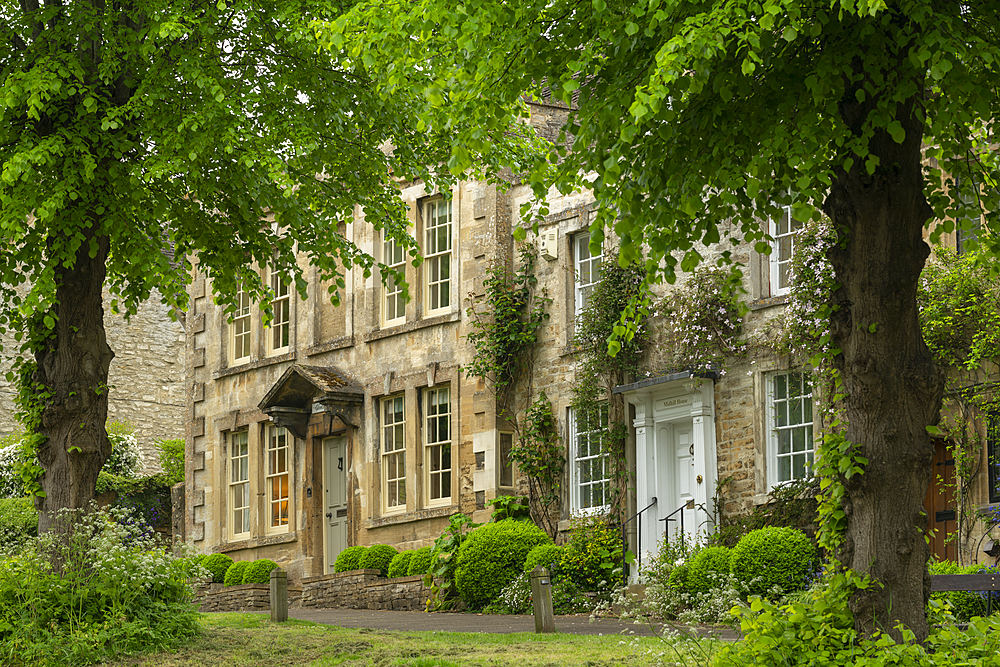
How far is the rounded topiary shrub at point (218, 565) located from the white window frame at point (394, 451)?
406cm

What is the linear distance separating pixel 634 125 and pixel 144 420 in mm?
28904

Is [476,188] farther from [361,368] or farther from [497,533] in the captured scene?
[497,533]

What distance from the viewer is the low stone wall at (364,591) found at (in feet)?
68.7

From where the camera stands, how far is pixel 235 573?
2508 centimetres

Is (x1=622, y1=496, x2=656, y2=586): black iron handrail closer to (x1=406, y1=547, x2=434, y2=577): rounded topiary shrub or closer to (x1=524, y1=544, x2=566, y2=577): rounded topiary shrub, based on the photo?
(x1=524, y1=544, x2=566, y2=577): rounded topiary shrub

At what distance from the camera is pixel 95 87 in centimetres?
1280

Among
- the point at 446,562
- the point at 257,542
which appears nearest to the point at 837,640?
the point at 446,562

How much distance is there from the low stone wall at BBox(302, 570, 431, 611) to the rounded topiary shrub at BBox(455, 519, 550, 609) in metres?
1.01

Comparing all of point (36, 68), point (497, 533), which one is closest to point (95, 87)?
point (36, 68)

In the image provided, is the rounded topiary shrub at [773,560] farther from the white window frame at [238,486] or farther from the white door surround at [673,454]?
the white window frame at [238,486]

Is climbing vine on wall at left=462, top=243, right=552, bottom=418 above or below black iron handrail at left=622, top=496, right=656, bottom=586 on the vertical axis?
above

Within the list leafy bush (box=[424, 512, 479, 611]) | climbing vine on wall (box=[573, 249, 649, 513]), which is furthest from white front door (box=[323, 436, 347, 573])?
climbing vine on wall (box=[573, 249, 649, 513])

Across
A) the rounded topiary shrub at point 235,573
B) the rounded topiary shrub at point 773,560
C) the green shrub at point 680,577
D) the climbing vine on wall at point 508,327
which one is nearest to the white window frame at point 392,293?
the climbing vine on wall at point 508,327

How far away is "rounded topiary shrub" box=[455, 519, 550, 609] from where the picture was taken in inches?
777
